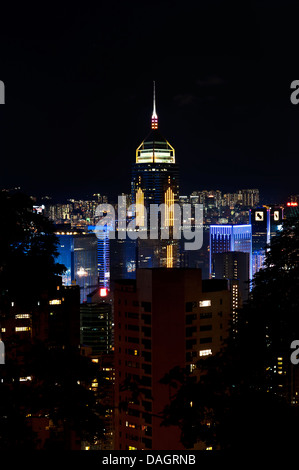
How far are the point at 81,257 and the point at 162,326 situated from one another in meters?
26.8

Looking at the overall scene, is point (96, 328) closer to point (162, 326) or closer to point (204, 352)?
point (162, 326)

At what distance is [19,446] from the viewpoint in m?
2.40

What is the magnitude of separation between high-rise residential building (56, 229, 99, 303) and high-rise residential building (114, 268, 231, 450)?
23619 millimetres

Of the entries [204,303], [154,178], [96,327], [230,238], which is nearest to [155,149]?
[154,178]

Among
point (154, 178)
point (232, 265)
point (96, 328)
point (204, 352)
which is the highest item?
point (154, 178)

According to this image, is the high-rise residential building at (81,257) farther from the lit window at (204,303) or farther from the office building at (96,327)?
the lit window at (204,303)

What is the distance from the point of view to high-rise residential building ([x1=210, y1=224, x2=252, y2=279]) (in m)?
41.1

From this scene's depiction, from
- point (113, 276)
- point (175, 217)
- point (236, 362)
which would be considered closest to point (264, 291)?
point (236, 362)

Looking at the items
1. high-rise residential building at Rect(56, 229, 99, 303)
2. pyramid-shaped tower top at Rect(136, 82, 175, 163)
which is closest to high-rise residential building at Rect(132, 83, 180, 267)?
pyramid-shaped tower top at Rect(136, 82, 175, 163)

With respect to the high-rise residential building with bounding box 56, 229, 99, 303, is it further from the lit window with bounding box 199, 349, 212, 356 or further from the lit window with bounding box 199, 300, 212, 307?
the lit window with bounding box 199, 349, 212, 356

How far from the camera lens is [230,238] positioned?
41656 mm

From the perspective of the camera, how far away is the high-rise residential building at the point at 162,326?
29.8 ft
